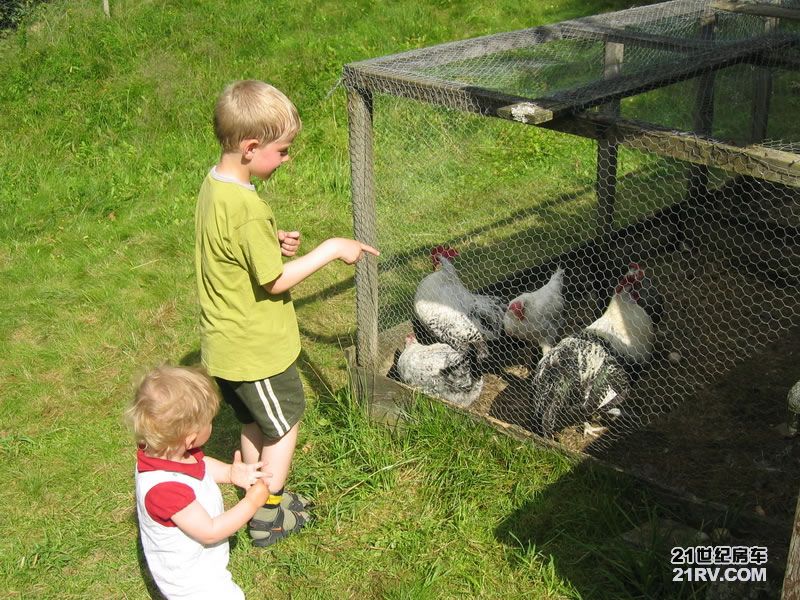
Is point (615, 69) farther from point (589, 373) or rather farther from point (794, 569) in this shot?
point (794, 569)

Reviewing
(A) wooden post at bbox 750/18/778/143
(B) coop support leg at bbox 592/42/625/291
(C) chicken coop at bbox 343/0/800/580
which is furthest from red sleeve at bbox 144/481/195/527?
(A) wooden post at bbox 750/18/778/143

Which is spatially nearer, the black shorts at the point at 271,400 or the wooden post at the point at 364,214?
the black shorts at the point at 271,400

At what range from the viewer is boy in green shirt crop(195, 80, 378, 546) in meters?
2.53

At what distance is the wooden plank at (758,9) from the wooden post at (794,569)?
244cm

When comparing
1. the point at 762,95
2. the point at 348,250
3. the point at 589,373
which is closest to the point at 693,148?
the point at 348,250

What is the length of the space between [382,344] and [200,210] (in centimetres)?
133

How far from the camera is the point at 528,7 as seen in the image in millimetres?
9398

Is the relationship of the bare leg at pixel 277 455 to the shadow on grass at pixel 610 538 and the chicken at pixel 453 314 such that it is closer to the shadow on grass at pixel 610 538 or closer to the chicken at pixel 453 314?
the shadow on grass at pixel 610 538

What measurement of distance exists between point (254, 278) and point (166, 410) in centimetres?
58

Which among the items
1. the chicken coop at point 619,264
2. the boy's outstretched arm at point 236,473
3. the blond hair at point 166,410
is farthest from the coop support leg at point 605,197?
the blond hair at point 166,410

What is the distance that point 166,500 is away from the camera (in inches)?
88.9

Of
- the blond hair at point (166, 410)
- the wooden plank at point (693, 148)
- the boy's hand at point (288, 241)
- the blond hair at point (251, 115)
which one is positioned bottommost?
the blond hair at point (166, 410)

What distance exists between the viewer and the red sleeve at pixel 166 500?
7.41 feet

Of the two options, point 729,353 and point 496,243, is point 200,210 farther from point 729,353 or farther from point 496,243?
point 496,243
